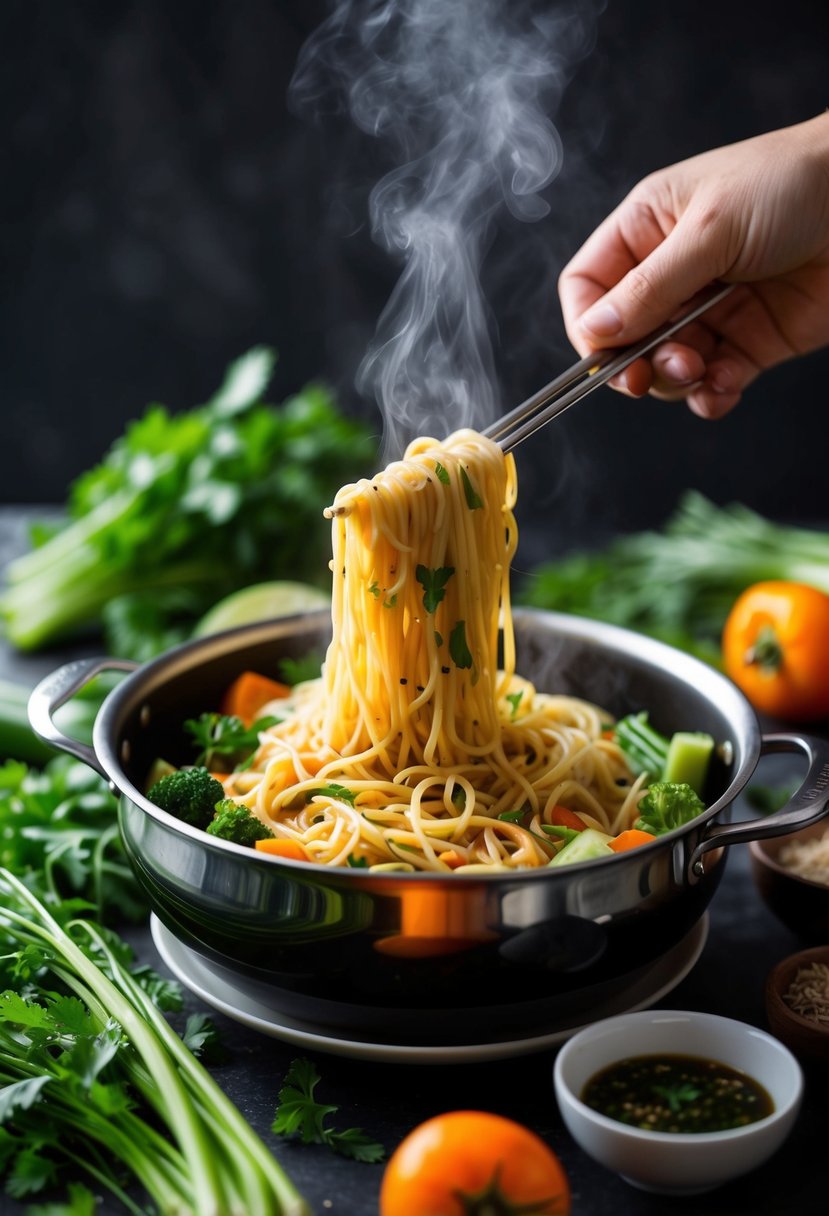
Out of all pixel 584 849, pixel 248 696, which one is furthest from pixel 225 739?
pixel 584 849

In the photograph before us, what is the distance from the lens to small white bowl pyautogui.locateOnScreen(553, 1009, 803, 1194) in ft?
5.94

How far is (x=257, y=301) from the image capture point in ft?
19.5

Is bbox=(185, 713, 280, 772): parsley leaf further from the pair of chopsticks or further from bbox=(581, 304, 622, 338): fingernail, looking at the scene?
bbox=(581, 304, 622, 338): fingernail

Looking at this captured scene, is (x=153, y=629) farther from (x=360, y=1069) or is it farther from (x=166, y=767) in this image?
(x=360, y=1069)

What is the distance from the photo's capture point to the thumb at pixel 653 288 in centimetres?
281

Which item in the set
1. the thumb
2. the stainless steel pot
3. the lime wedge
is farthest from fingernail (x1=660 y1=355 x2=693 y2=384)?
the lime wedge

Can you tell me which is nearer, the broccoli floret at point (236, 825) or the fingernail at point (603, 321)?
the broccoli floret at point (236, 825)

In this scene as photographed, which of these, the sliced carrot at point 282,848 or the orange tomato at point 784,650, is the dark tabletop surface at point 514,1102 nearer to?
the sliced carrot at point 282,848

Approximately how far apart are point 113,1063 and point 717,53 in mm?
4854

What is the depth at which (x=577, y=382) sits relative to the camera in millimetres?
2984

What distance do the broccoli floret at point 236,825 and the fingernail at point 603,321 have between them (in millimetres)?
1426

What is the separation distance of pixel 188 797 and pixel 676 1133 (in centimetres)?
119

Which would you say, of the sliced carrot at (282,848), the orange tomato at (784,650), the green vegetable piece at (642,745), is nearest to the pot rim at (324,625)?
the green vegetable piece at (642,745)

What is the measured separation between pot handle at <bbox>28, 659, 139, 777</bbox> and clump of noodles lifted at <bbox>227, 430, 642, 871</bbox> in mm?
405
